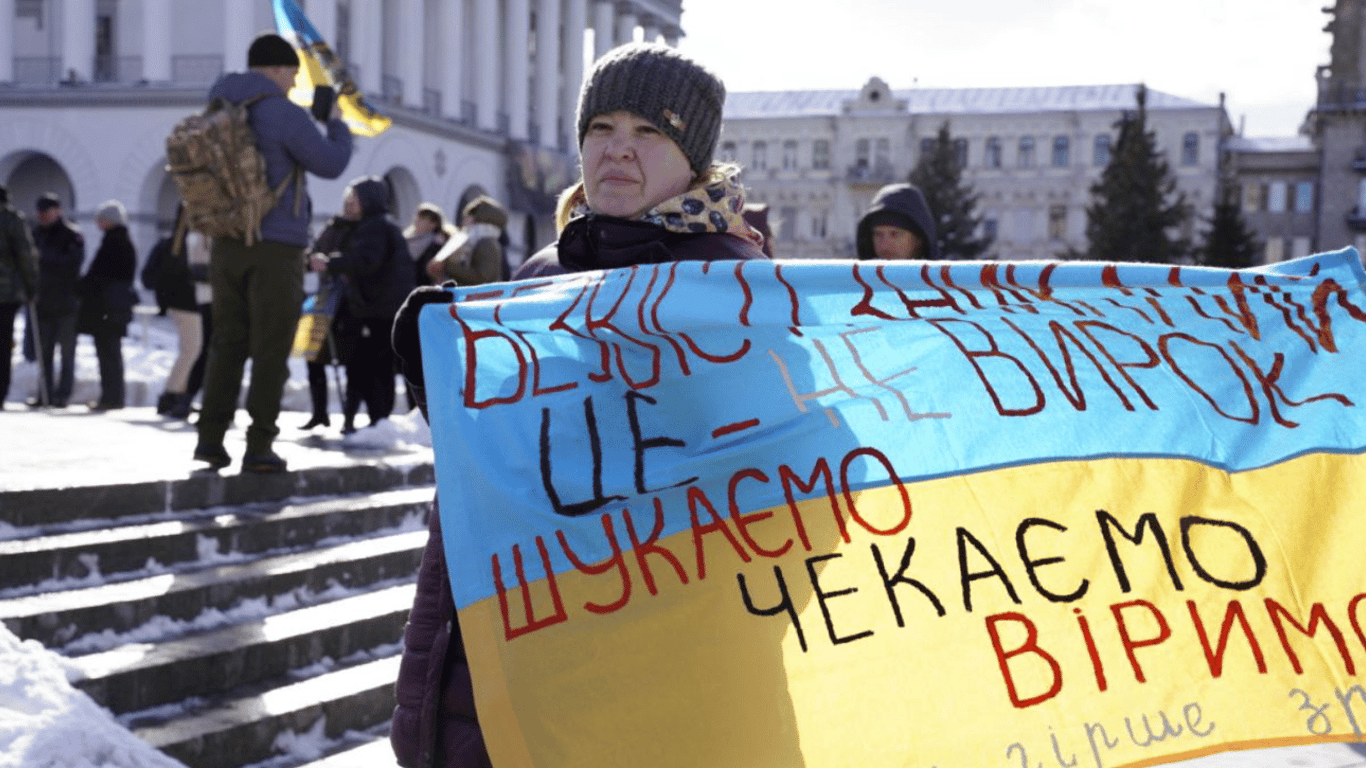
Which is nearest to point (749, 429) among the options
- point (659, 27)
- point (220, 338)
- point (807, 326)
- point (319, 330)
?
point (807, 326)

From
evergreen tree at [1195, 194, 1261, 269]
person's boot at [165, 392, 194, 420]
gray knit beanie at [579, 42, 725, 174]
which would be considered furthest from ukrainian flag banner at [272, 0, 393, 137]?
evergreen tree at [1195, 194, 1261, 269]

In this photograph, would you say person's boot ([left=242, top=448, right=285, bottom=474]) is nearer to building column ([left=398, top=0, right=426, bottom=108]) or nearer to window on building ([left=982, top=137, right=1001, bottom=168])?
building column ([left=398, top=0, right=426, bottom=108])

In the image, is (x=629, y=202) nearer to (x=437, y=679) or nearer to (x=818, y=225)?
(x=437, y=679)

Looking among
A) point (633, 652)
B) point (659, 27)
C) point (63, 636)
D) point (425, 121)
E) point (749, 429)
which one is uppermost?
point (659, 27)

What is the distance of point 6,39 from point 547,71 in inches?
917

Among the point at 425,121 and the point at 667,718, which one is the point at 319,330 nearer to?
the point at 667,718

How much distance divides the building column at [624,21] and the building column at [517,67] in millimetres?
8322

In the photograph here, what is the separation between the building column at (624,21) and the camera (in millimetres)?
67312

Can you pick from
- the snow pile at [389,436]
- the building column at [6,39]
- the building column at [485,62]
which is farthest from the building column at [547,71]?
the snow pile at [389,436]

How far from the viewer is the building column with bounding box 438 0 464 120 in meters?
53.5

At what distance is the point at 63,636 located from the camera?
5312 mm

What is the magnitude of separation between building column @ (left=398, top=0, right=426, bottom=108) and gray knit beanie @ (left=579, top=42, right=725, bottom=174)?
4905 cm

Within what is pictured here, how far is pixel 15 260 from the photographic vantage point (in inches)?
500

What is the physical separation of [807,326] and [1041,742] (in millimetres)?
772
